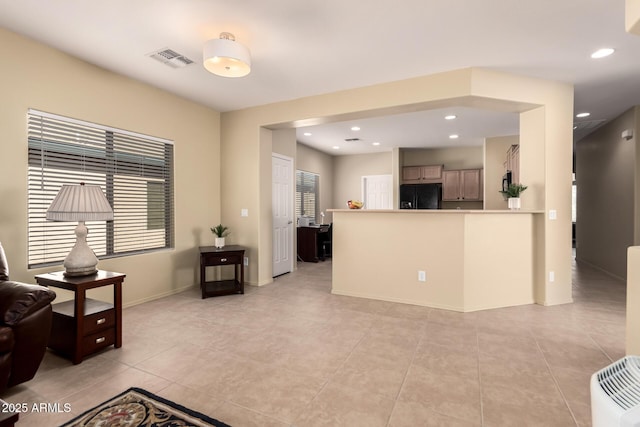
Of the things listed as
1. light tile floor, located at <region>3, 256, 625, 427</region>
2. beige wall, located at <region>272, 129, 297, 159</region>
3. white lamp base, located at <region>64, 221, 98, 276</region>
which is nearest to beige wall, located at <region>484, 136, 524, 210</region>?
light tile floor, located at <region>3, 256, 625, 427</region>

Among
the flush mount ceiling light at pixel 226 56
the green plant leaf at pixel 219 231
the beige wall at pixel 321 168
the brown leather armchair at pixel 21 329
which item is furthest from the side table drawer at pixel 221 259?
the beige wall at pixel 321 168

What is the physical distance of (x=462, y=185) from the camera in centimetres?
733

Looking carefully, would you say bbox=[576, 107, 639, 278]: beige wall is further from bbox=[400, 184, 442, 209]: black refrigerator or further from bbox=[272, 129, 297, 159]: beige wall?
bbox=[272, 129, 297, 159]: beige wall

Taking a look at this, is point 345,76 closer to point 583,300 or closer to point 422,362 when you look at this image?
point 422,362

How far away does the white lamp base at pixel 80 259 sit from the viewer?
2.60 meters

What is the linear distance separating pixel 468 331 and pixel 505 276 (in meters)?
1.19

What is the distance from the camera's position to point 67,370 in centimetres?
Result: 227

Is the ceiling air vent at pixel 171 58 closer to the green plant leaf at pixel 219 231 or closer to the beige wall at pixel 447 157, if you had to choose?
the green plant leaf at pixel 219 231

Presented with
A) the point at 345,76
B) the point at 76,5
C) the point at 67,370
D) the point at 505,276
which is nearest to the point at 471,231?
the point at 505,276

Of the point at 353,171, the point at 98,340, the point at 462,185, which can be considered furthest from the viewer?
the point at 353,171

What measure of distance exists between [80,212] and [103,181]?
3.80 ft

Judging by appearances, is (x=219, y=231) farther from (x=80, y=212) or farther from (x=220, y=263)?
(x=80, y=212)

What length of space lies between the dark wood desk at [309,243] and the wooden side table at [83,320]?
451cm

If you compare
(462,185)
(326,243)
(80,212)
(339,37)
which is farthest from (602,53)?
(326,243)
